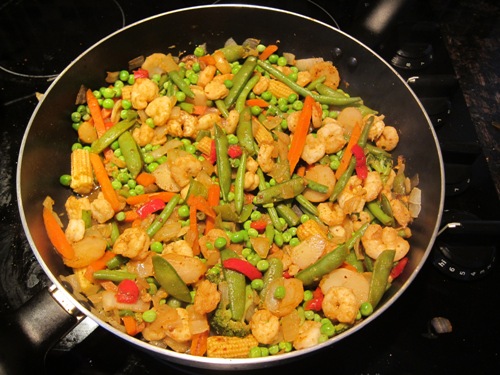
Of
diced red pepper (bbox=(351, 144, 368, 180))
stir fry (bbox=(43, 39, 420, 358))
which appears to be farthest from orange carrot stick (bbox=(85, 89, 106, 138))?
diced red pepper (bbox=(351, 144, 368, 180))

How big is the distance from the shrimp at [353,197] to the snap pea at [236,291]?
3.17 ft

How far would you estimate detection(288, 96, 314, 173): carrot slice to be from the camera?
11.4ft

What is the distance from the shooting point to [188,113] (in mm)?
3715

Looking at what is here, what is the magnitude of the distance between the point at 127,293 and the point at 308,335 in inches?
46.8

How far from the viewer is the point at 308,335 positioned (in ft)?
9.24

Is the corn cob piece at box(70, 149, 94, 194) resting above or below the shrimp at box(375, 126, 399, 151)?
above

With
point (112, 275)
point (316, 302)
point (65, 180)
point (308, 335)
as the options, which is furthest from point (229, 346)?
point (65, 180)

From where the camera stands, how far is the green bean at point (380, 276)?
2957 mm

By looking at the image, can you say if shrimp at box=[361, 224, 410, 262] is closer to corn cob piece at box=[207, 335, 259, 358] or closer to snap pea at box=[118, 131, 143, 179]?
corn cob piece at box=[207, 335, 259, 358]

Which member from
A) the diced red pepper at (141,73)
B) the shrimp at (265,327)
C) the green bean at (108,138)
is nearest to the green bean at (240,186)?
the shrimp at (265,327)

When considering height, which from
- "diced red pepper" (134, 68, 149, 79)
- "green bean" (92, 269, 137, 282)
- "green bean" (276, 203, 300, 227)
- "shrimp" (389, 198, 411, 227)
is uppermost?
"diced red pepper" (134, 68, 149, 79)

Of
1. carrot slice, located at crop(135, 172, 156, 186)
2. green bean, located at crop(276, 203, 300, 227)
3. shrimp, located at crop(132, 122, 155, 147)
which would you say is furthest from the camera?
shrimp, located at crop(132, 122, 155, 147)

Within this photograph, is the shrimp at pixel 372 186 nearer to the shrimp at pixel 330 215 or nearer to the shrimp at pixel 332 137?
the shrimp at pixel 330 215

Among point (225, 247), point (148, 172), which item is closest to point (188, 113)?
point (148, 172)
